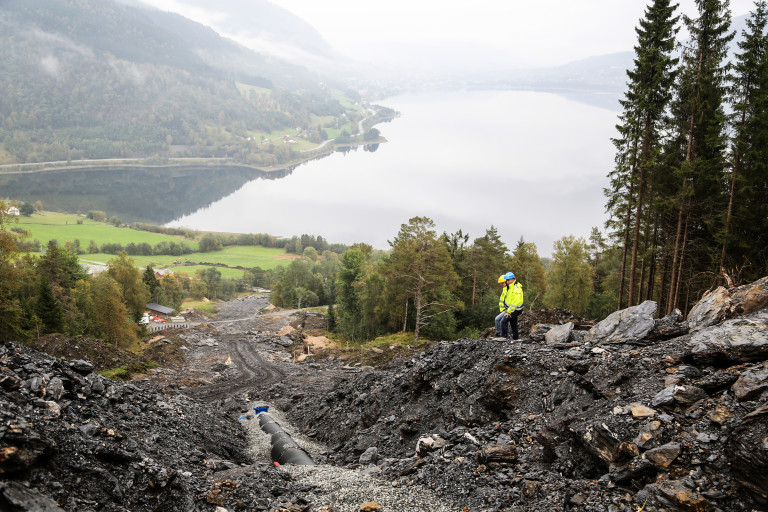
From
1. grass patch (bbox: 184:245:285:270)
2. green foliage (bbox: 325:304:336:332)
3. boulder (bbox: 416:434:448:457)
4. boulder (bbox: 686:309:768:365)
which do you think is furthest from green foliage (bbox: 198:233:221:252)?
boulder (bbox: 686:309:768:365)

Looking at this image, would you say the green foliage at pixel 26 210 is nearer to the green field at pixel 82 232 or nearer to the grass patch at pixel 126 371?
the green field at pixel 82 232

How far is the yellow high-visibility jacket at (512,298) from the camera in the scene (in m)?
15.0

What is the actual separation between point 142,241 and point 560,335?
137 m

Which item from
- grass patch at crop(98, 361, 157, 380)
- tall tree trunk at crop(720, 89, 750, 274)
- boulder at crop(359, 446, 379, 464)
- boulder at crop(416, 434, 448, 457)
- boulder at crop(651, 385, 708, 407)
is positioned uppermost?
tall tree trunk at crop(720, 89, 750, 274)

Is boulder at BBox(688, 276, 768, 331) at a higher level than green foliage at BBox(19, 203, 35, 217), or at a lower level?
higher

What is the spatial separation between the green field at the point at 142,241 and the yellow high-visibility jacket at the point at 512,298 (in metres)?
109

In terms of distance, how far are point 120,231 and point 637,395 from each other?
509 ft

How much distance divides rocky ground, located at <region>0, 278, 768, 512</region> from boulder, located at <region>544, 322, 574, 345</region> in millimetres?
73

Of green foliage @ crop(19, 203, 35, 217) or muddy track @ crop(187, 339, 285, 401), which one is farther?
green foliage @ crop(19, 203, 35, 217)

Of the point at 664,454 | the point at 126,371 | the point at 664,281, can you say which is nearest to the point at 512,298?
the point at 664,454

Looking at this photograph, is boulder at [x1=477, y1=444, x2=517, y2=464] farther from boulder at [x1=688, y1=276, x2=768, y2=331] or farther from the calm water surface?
the calm water surface

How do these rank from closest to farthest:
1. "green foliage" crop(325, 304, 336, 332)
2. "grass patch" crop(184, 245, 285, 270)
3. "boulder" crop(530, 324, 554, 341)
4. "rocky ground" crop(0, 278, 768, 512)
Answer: "rocky ground" crop(0, 278, 768, 512) < "boulder" crop(530, 324, 554, 341) < "green foliage" crop(325, 304, 336, 332) < "grass patch" crop(184, 245, 285, 270)

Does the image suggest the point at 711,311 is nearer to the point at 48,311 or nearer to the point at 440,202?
the point at 48,311

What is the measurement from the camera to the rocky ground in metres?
7.39
